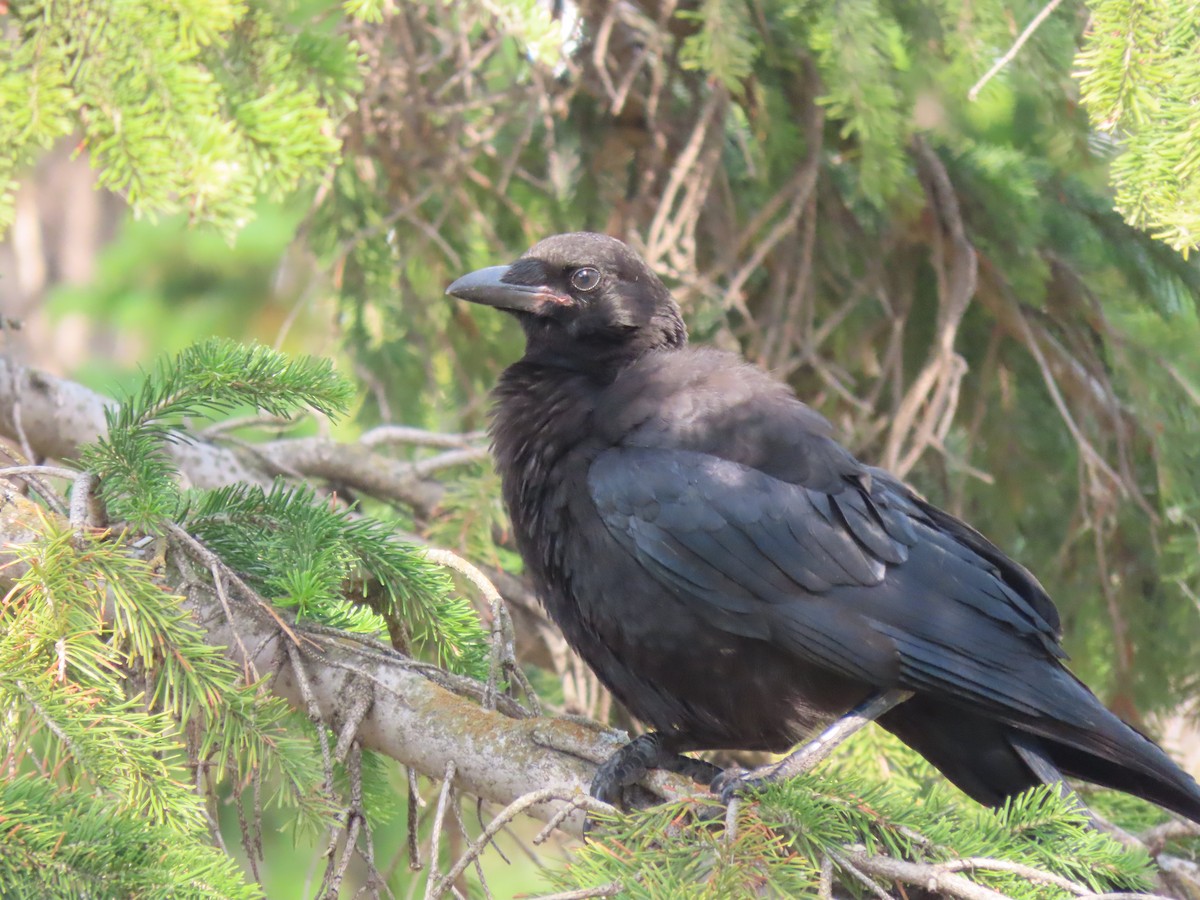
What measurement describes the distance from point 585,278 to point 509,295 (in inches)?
8.2

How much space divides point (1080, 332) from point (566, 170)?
188cm

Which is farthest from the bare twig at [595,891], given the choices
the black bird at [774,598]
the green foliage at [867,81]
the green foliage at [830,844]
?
the green foliage at [867,81]

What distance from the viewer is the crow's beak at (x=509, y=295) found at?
10.4ft

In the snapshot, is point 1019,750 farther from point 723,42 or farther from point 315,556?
point 723,42

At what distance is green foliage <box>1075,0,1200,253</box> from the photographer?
6.49ft

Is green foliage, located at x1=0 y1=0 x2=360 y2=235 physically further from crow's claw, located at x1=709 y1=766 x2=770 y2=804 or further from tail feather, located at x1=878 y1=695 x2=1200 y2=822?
tail feather, located at x1=878 y1=695 x2=1200 y2=822

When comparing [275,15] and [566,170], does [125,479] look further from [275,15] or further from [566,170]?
[566,170]

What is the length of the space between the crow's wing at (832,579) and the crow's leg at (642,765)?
1.00ft

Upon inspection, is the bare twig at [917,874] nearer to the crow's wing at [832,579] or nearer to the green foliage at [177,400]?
the crow's wing at [832,579]

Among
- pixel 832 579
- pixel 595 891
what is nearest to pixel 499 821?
pixel 595 891

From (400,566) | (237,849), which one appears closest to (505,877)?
(237,849)

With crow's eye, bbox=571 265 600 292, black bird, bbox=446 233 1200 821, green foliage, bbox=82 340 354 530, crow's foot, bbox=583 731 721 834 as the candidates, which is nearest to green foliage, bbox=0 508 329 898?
green foliage, bbox=82 340 354 530

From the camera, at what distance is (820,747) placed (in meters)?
2.50

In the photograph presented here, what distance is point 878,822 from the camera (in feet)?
6.20
